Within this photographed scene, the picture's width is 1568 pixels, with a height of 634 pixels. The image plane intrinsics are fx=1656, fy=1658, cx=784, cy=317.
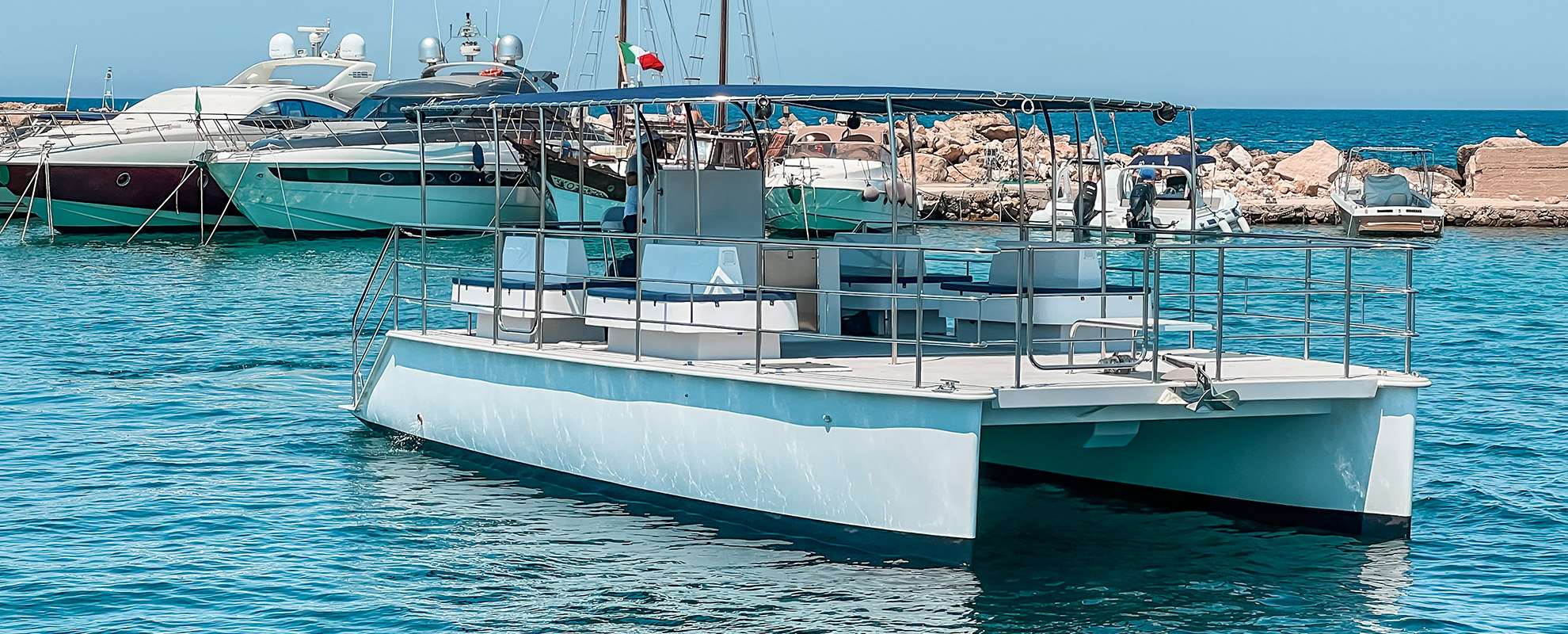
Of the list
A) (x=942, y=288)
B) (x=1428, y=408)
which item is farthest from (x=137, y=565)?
(x=1428, y=408)

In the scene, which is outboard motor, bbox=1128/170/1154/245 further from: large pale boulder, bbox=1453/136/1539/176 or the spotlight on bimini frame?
large pale boulder, bbox=1453/136/1539/176

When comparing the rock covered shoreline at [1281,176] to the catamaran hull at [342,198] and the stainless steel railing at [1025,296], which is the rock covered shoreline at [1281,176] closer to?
the catamaran hull at [342,198]

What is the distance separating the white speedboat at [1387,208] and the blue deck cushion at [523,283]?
2714 centimetres

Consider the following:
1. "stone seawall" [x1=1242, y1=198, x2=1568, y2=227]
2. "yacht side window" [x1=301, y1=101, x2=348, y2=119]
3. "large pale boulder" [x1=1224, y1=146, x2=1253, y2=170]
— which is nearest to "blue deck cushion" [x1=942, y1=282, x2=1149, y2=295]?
"yacht side window" [x1=301, y1=101, x2=348, y2=119]

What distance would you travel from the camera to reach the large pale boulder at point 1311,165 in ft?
158

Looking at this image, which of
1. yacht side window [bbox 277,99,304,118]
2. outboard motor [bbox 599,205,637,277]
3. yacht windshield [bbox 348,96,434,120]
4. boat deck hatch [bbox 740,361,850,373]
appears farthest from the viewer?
yacht side window [bbox 277,99,304,118]

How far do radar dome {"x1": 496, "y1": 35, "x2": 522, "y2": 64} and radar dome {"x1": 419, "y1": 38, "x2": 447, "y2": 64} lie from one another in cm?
130

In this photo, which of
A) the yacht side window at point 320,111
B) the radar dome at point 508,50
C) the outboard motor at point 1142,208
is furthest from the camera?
the radar dome at point 508,50

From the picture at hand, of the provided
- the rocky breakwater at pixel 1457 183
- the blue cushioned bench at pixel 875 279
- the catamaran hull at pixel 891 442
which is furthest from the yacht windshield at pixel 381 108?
the blue cushioned bench at pixel 875 279

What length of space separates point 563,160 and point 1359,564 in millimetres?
19339

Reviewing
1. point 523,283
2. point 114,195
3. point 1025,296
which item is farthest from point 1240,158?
point 1025,296

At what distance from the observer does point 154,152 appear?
34.1 metres

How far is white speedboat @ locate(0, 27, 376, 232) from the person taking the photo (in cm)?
3353

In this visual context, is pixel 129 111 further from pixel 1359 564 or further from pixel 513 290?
pixel 1359 564
